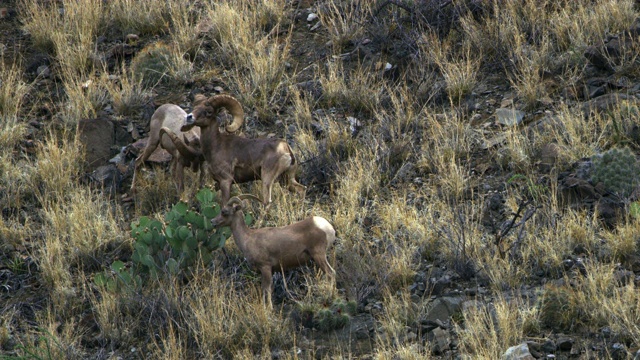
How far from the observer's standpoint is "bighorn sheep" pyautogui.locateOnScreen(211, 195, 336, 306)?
9.16 meters

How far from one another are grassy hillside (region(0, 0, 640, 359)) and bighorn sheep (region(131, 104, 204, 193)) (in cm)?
20

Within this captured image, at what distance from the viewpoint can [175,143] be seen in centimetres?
1072

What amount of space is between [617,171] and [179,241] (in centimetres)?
428

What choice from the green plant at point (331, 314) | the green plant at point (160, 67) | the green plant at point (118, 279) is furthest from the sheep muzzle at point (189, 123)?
the green plant at point (160, 67)

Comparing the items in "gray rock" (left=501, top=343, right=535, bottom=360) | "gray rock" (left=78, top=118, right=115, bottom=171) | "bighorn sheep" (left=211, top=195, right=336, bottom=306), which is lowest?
"gray rock" (left=78, top=118, right=115, bottom=171)

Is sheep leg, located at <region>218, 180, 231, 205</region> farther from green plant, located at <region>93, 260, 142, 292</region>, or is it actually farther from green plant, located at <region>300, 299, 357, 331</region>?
green plant, located at <region>300, 299, 357, 331</region>

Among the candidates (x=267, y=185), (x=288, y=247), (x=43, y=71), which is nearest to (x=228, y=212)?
(x=288, y=247)

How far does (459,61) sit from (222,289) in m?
5.39

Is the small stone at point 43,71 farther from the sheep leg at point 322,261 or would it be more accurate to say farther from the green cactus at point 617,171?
the green cactus at point 617,171

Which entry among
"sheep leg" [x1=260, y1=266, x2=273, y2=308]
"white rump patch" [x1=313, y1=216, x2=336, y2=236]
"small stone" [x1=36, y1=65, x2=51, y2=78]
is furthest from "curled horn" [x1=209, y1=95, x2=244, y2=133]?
"small stone" [x1=36, y1=65, x2=51, y2=78]

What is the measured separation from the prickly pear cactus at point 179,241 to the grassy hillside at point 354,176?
0.11 metres

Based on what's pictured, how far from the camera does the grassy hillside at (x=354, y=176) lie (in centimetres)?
882

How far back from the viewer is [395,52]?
13.5 meters

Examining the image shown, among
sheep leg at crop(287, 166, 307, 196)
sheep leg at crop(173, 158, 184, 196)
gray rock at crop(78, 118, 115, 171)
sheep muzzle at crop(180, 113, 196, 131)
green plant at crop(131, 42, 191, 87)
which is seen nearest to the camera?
sheep muzzle at crop(180, 113, 196, 131)
